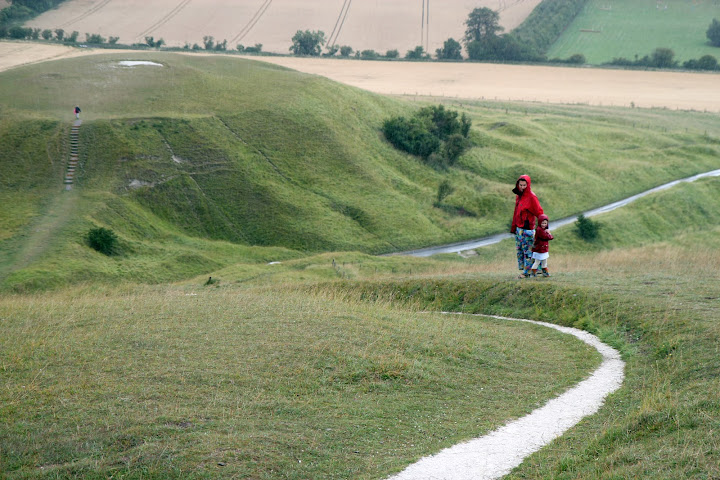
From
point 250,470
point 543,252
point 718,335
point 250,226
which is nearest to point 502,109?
point 250,226

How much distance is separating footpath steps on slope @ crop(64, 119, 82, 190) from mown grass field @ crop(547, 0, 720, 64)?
Result: 10614cm

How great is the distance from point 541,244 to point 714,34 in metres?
140

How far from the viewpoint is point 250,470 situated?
912 cm

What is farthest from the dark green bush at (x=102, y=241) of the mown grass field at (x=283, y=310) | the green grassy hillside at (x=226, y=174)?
the mown grass field at (x=283, y=310)

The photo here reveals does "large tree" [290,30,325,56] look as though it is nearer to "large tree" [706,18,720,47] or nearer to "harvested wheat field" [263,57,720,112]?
"harvested wheat field" [263,57,720,112]

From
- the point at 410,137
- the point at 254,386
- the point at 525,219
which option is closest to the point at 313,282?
the point at 525,219

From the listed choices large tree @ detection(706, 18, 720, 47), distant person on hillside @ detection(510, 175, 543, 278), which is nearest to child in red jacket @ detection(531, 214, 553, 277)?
distant person on hillside @ detection(510, 175, 543, 278)

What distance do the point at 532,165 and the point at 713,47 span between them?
91.3 m

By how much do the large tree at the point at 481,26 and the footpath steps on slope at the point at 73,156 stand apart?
10394 centimetres

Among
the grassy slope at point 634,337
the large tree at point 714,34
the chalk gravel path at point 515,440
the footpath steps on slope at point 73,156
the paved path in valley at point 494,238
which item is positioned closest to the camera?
the grassy slope at point 634,337

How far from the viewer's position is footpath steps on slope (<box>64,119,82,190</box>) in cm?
4620

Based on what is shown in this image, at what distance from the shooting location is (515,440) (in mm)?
10477

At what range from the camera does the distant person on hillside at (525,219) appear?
853 inches

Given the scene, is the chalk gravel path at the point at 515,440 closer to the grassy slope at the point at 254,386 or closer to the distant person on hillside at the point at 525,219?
the grassy slope at the point at 254,386
